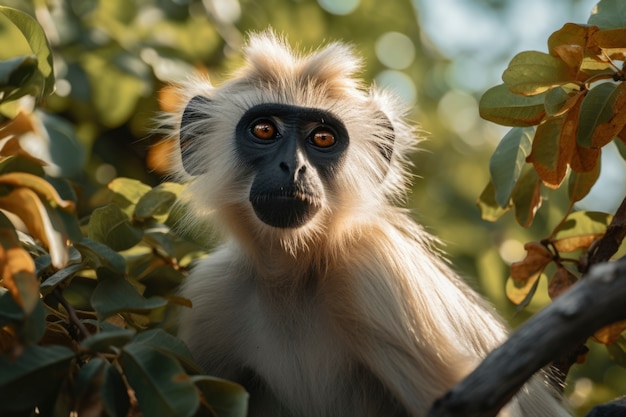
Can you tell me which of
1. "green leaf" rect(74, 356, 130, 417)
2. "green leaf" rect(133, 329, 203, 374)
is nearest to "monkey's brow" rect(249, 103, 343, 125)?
"green leaf" rect(133, 329, 203, 374)

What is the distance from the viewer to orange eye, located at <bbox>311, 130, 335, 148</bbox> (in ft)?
18.2

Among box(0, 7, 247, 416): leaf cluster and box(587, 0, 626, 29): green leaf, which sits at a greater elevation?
box(587, 0, 626, 29): green leaf

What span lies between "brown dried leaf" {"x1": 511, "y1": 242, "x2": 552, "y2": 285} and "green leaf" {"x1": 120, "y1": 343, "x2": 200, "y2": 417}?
7.39 feet

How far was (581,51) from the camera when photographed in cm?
394

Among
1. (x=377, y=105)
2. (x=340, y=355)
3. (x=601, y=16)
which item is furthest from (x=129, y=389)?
(x=377, y=105)

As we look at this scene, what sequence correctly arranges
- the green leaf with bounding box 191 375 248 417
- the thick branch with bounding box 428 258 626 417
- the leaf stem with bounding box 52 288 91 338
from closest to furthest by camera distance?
the thick branch with bounding box 428 258 626 417 < the green leaf with bounding box 191 375 248 417 < the leaf stem with bounding box 52 288 91 338

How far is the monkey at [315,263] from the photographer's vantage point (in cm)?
489

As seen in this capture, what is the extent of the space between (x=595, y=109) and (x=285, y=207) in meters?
1.77

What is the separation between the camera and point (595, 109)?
409 centimetres

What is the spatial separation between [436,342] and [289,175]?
122cm

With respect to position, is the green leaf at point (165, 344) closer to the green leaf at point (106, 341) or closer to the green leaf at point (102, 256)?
the green leaf at point (106, 341)

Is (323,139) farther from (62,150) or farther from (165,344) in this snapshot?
(165,344)

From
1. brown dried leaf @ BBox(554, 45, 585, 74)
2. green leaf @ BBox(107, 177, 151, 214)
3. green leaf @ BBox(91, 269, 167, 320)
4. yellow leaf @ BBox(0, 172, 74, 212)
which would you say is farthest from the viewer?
green leaf @ BBox(107, 177, 151, 214)

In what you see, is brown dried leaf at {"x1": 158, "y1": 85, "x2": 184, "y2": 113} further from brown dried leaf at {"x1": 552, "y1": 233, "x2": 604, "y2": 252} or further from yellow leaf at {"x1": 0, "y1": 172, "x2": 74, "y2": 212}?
yellow leaf at {"x1": 0, "y1": 172, "x2": 74, "y2": 212}
